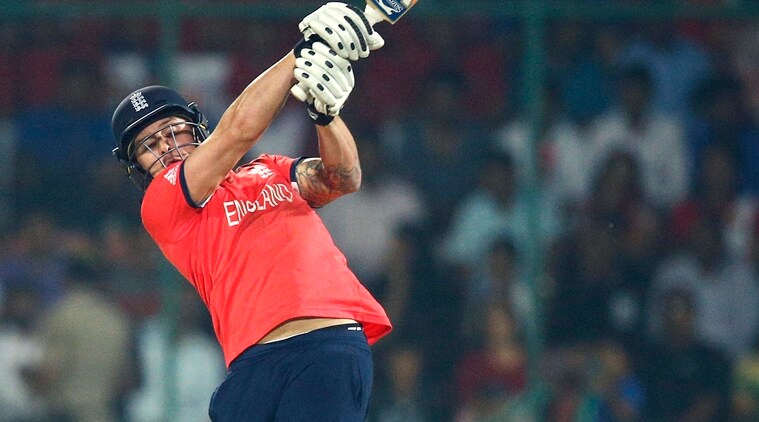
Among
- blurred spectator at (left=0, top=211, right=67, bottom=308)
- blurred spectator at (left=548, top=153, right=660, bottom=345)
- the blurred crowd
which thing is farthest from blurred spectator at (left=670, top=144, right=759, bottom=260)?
blurred spectator at (left=0, top=211, right=67, bottom=308)

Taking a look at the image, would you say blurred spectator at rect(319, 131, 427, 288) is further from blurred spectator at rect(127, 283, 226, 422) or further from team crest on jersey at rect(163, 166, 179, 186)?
team crest on jersey at rect(163, 166, 179, 186)

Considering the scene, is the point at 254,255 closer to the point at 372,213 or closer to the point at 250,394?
the point at 250,394

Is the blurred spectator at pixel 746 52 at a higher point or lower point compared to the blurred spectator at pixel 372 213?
higher

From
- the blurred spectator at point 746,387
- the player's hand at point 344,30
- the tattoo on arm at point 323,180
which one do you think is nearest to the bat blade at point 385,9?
the player's hand at point 344,30

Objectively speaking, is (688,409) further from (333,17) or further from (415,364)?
(333,17)

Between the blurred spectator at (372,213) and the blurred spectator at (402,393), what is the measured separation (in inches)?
22.1

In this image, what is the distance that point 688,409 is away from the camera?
758cm

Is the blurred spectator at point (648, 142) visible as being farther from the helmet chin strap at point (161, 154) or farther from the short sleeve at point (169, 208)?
the short sleeve at point (169, 208)

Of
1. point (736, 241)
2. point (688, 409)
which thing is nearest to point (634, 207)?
point (736, 241)

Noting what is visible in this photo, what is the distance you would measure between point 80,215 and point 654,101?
3.82 m

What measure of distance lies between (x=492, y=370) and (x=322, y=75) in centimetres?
416

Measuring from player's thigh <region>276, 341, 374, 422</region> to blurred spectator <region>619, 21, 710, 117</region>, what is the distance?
180 inches

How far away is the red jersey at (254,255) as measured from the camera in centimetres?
394

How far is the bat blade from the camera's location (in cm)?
391
